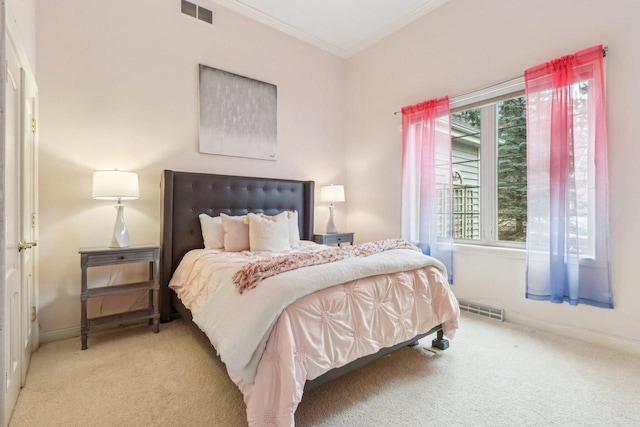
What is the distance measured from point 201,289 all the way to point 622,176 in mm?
3238

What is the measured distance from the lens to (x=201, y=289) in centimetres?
221

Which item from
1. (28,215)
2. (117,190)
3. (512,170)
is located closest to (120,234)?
(117,190)

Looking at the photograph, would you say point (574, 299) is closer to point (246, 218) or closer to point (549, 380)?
point (549, 380)

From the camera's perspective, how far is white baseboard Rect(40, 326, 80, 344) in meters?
2.46

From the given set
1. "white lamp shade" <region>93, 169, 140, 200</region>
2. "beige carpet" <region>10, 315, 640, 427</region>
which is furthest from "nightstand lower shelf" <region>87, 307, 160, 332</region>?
"white lamp shade" <region>93, 169, 140, 200</region>

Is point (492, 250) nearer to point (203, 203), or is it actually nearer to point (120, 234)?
point (203, 203)

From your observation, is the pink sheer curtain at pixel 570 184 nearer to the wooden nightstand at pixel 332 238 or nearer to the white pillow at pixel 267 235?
the wooden nightstand at pixel 332 238

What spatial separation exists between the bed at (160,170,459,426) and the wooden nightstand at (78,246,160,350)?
187 millimetres

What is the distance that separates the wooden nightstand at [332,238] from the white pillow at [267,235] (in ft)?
2.89

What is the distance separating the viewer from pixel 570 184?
2.40 meters

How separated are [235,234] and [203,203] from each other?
0.55 m

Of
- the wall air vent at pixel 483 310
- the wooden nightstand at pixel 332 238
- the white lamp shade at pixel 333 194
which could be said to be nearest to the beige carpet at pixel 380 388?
the wall air vent at pixel 483 310

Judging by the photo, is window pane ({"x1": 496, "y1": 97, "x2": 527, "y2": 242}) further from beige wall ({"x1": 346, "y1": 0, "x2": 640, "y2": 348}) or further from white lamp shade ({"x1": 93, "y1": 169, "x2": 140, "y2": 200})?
white lamp shade ({"x1": 93, "y1": 169, "x2": 140, "y2": 200})

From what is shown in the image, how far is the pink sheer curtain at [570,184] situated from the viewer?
7.52ft
